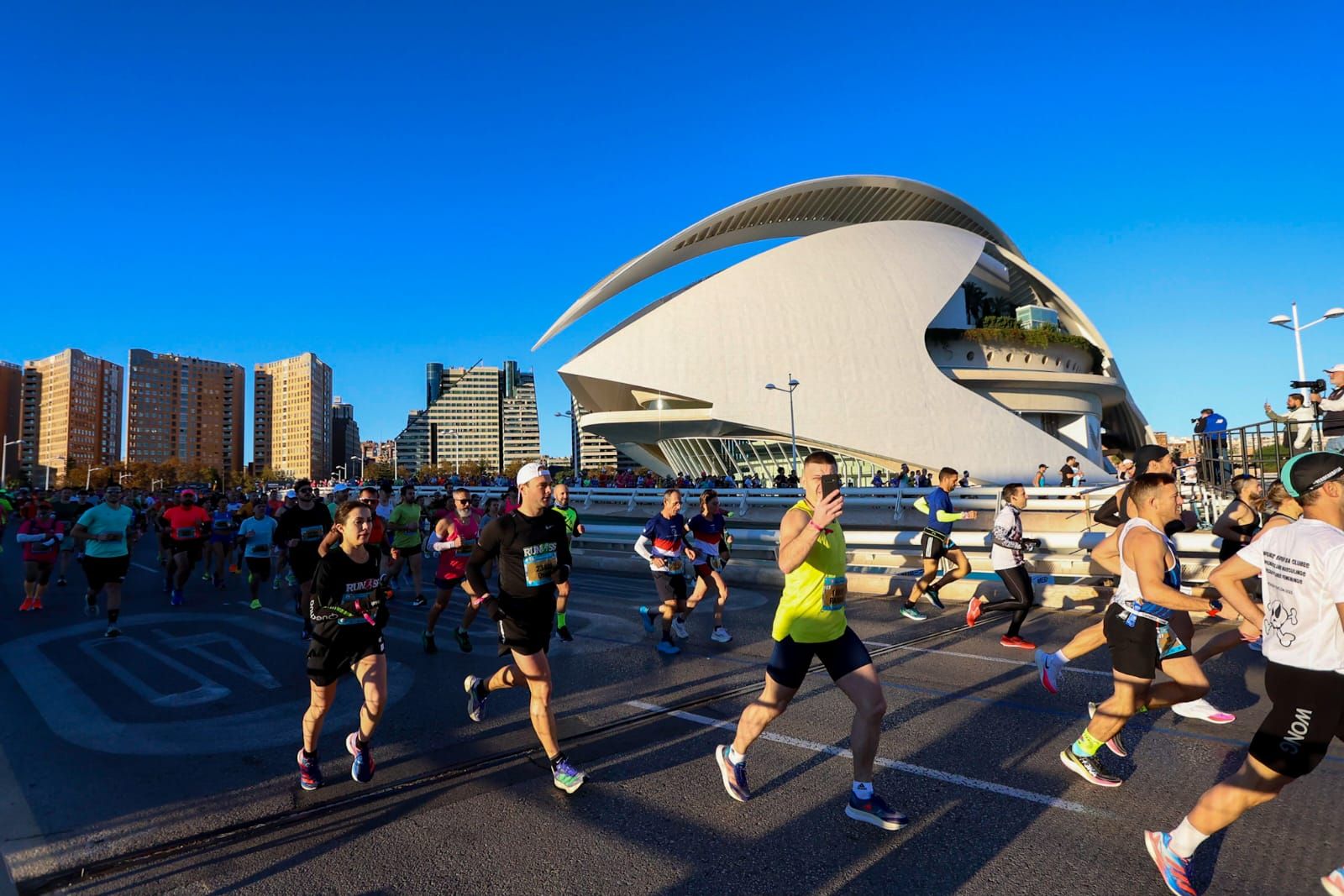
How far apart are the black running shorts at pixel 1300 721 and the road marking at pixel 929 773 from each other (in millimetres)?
968

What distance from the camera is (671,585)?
24.3ft

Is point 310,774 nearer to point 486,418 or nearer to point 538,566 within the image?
point 538,566

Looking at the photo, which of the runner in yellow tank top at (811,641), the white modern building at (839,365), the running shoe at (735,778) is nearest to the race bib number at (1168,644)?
the runner in yellow tank top at (811,641)

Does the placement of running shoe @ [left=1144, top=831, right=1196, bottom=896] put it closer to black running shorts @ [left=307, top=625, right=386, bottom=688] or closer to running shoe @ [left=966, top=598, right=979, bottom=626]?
black running shorts @ [left=307, top=625, right=386, bottom=688]

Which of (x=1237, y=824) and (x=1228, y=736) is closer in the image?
(x=1237, y=824)

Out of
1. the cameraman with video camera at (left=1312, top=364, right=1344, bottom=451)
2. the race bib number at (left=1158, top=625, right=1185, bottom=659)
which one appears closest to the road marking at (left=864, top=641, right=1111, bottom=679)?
the race bib number at (left=1158, top=625, right=1185, bottom=659)

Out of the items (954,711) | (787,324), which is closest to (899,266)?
(787,324)

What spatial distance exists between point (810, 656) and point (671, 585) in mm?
3797

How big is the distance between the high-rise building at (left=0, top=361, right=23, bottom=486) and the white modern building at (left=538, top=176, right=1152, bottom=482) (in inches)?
4034

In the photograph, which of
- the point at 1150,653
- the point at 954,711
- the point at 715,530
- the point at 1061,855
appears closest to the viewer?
the point at 1061,855

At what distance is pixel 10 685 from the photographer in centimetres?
607

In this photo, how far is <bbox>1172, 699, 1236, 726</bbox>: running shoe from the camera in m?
4.67

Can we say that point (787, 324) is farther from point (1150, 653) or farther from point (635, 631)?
point (1150, 653)

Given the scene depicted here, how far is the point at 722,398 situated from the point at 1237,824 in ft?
114
